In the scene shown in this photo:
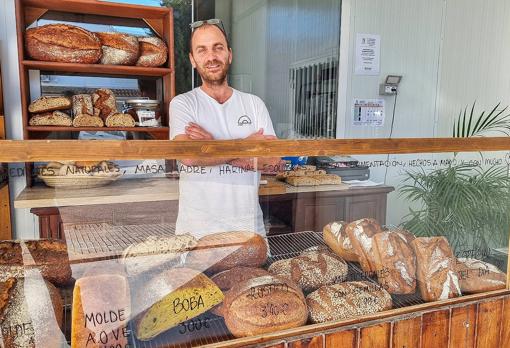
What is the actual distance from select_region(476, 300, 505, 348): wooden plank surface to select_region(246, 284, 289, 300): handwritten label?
1.70 ft

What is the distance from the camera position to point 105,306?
2.50 ft

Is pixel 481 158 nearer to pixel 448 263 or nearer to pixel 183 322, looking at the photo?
pixel 448 263

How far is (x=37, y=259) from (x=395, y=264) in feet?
2.69

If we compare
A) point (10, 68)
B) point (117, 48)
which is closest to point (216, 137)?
point (117, 48)

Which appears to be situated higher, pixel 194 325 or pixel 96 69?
pixel 96 69

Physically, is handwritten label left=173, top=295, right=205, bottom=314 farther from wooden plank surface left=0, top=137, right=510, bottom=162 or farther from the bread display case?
wooden plank surface left=0, top=137, right=510, bottom=162

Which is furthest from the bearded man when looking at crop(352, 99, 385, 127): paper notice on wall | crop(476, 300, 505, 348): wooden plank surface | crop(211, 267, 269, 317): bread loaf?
crop(352, 99, 385, 127): paper notice on wall

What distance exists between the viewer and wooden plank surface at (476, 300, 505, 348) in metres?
1.03

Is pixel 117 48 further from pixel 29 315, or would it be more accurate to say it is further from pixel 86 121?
pixel 29 315

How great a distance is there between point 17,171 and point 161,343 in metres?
0.42

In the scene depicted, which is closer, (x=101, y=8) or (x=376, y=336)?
(x=376, y=336)

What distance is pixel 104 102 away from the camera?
8.32 ft

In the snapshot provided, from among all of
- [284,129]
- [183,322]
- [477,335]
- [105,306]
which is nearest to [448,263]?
[477,335]

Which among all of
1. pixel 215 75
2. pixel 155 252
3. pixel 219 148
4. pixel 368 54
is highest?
pixel 368 54
